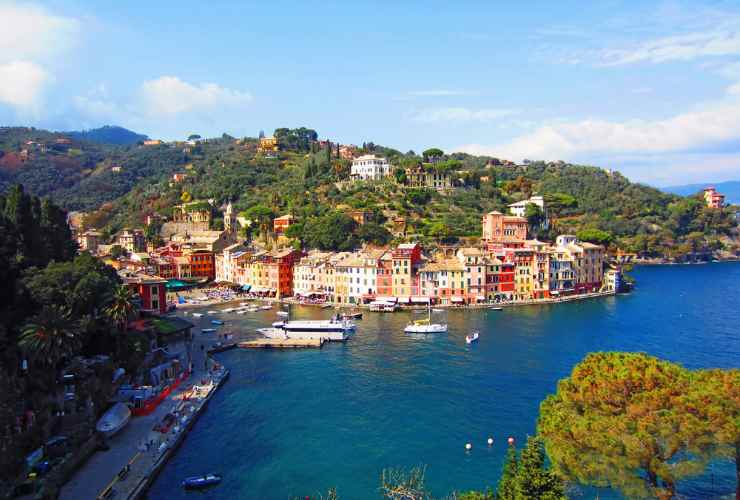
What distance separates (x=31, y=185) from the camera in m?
134

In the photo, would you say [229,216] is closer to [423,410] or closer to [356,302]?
[356,302]

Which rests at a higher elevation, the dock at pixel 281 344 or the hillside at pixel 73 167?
the hillside at pixel 73 167

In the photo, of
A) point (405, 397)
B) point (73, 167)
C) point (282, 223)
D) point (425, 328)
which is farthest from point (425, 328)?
point (73, 167)

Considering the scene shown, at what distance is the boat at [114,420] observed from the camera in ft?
76.6

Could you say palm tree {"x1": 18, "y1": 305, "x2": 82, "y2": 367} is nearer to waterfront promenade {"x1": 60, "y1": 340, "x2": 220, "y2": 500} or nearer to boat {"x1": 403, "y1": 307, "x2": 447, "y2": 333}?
waterfront promenade {"x1": 60, "y1": 340, "x2": 220, "y2": 500}

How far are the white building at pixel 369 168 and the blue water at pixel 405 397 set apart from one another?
54.0 m

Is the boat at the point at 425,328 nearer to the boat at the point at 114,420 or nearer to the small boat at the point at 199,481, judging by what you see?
the boat at the point at 114,420

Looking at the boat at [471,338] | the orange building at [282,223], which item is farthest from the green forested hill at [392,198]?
the boat at [471,338]

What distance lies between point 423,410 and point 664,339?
23803 millimetres

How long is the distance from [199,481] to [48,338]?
8.28 m

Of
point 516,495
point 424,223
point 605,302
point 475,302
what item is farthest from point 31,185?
point 516,495

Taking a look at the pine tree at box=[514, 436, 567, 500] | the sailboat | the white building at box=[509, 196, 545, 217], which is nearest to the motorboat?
the sailboat

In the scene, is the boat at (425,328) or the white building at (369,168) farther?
the white building at (369,168)

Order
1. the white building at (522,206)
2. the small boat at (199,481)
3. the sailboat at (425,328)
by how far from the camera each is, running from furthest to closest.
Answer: the white building at (522,206), the sailboat at (425,328), the small boat at (199,481)
